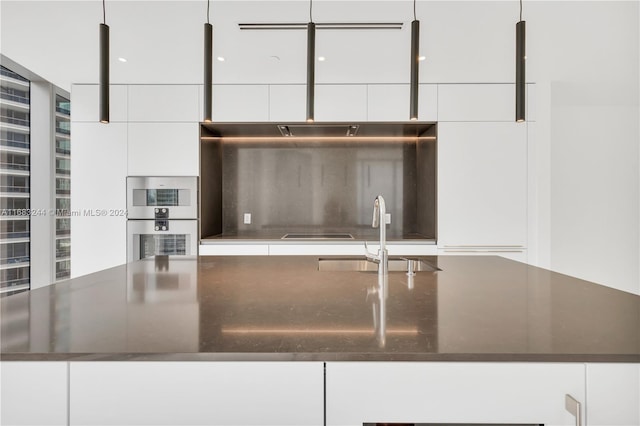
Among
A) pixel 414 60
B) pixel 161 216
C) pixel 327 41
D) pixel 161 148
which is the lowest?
pixel 161 216

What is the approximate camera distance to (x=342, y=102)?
330 cm

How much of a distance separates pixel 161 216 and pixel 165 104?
1026 mm

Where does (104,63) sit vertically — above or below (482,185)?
above

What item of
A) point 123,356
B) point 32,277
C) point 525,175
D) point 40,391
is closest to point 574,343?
point 123,356

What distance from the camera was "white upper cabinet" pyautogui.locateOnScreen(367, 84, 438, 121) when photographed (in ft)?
10.8

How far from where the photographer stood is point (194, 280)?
1.46m

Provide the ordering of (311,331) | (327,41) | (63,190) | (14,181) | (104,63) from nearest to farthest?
1. (311,331)
2. (104,63)
3. (327,41)
4. (14,181)
5. (63,190)

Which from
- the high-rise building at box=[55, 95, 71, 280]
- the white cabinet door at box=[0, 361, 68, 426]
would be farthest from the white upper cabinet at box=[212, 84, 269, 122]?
the white cabinet door at box=[0, 361, 68, 426]

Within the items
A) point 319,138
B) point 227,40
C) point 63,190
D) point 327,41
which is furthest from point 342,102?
point 63,190

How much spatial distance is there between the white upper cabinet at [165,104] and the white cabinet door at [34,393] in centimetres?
288

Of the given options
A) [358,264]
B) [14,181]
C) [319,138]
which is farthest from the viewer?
[319,138]

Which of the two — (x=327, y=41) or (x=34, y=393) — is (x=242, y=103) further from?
(x=34, y=393)

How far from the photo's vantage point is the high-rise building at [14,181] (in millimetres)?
3033

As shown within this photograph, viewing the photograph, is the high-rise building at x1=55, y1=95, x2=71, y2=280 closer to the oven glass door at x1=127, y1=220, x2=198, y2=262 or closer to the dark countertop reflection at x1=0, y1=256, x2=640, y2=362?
the oven glass door at x1=127, y1=220, x2=198, y2=262
